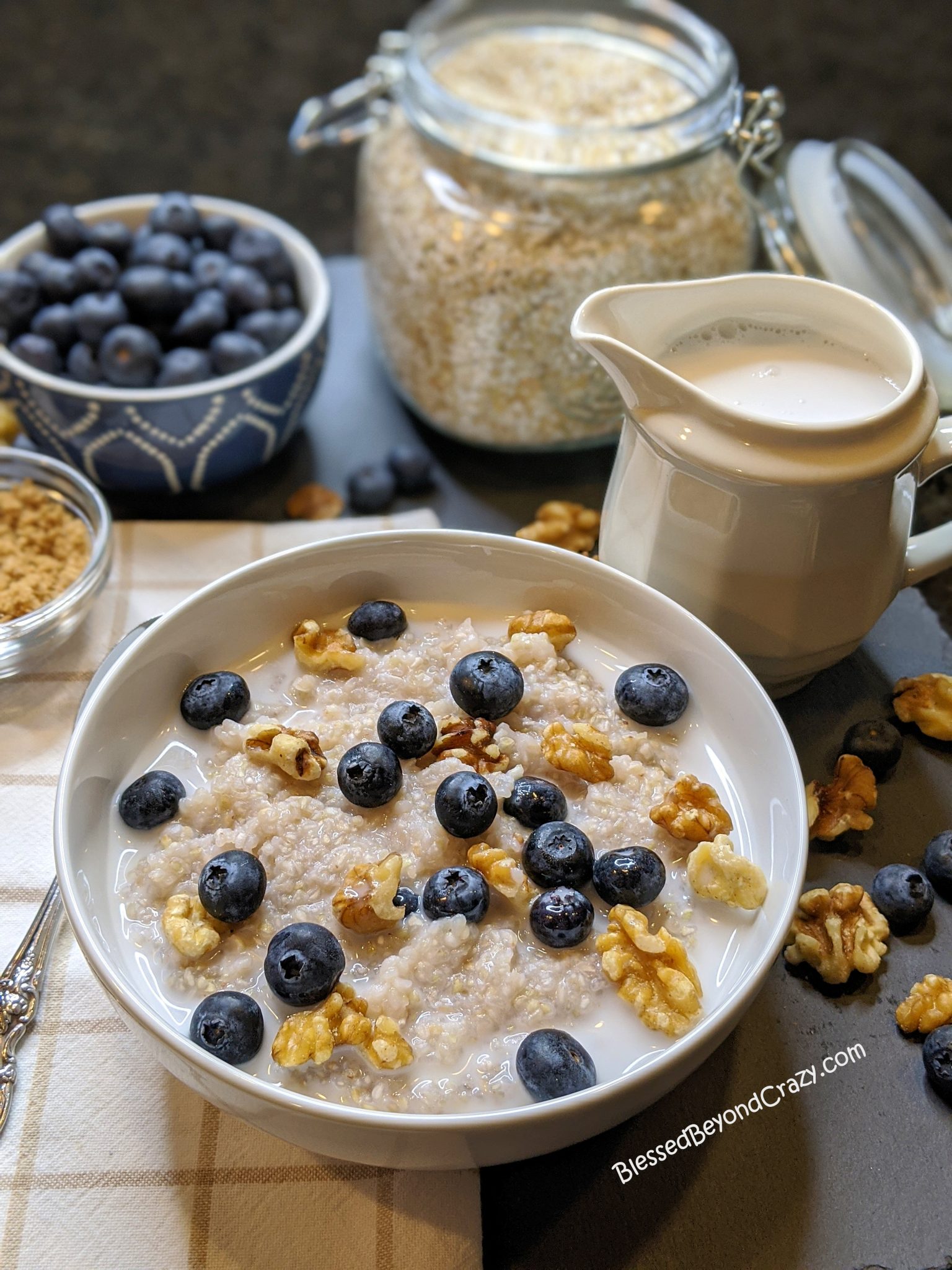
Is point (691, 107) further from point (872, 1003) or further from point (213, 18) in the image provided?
point (213, 18)

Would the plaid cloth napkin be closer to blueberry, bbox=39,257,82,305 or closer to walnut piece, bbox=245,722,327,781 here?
walnut piece, bbox=245,722,327,781

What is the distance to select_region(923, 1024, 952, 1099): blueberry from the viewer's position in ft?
2.90

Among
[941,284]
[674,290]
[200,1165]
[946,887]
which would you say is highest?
[674,290]

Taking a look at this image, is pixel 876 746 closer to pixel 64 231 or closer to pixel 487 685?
pixel 487 685

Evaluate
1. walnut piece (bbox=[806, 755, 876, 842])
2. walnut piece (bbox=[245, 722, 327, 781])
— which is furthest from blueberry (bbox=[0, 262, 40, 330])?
walnut piece (bbox=[806, 755, 876, 842])

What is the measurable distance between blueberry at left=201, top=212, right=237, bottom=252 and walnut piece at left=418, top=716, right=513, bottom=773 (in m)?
0.82

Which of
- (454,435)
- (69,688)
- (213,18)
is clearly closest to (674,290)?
(454,435)

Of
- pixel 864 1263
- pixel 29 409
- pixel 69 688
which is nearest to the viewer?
pixel 864 1263

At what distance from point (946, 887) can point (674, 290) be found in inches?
23.1

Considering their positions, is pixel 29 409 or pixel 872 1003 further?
pixel 29 409

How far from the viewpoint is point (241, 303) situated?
4.60ft

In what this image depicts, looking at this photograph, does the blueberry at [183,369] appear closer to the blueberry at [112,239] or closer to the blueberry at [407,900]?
the blueberry at [112,239]

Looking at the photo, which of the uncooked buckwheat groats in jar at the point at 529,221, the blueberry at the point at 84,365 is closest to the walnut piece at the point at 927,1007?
the uncooked buckwheat groats in jar at the point at 529,221

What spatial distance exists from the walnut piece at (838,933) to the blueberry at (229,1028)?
443 millimetres
